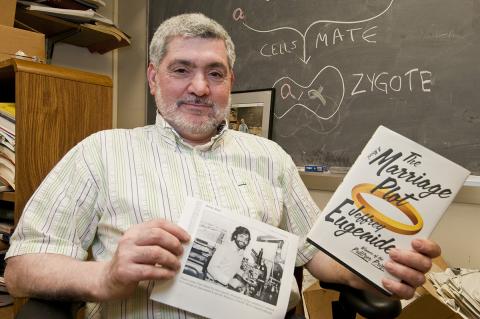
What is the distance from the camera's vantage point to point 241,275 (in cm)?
71

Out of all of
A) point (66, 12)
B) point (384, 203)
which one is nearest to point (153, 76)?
point (384, 203)

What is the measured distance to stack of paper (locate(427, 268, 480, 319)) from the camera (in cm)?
96

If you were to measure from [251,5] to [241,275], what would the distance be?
4.54ft

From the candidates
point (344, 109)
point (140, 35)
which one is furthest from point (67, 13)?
point (344, 109)

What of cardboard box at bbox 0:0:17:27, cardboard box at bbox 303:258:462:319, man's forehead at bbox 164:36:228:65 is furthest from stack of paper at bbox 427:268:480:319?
cardboard box at bbox 0:0:17:27

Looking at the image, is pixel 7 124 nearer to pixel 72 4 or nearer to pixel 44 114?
pixel 44 114

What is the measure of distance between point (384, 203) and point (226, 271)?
0.33 m

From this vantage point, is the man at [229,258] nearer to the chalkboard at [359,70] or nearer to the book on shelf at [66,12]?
the chalkboard at [359,70]

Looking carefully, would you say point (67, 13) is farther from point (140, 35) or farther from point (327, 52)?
point (327, 52)

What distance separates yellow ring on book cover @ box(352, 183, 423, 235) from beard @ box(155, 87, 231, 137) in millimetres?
469

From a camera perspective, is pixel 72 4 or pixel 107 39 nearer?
pixel 72 4

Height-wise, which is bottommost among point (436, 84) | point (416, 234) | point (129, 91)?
point (416, 234)

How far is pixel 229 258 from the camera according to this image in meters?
0.71

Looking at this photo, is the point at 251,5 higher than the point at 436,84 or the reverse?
higher
